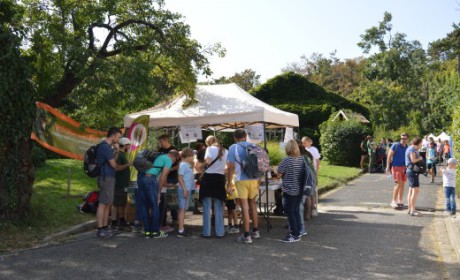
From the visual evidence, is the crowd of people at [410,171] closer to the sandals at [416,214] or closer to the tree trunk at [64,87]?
the sandals at [416,214]

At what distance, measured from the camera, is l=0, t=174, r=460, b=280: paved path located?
6039 mm

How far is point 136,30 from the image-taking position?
11141 mm

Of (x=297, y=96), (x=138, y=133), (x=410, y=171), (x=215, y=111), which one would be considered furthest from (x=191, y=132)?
(x=297, y=96)

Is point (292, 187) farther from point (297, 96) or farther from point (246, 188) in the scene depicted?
point (297, 96)

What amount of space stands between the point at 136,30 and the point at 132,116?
2017 mm

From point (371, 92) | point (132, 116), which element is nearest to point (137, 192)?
point (132, 116)

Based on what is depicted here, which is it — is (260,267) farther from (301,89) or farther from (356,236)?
(301,89)

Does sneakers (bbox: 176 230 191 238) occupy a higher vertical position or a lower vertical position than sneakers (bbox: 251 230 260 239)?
lower

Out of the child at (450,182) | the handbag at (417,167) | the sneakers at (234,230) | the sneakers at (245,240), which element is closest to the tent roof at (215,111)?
the sneakers at (234,230)

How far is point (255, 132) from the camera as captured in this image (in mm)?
11203

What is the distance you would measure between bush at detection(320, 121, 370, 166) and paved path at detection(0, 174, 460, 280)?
1690 cm

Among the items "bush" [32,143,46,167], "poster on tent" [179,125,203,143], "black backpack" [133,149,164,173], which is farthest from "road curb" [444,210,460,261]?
"bush" [32,143,46,167]

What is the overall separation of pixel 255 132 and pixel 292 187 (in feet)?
11.0

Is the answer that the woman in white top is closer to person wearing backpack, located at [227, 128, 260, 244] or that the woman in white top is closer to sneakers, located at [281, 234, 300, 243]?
person wearing backpack, located at [227, 128, 260, 244]
